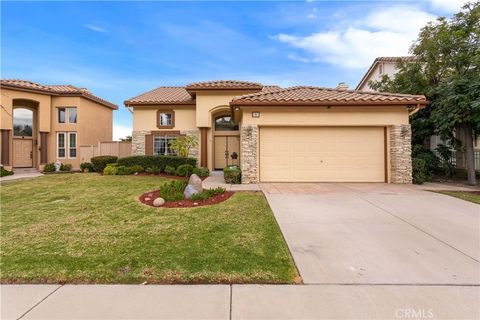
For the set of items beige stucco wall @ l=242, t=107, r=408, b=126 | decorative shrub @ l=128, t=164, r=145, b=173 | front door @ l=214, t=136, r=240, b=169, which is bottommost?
decorative shrub @ l=128, t=164, r=145, b=173

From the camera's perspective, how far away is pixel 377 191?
8578mm

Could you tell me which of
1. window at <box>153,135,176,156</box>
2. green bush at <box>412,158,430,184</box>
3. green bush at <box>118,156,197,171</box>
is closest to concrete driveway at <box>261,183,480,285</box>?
green bush at <box>412,158,430,184</box>

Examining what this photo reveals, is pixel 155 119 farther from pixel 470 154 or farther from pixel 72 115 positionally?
pixel 470 154

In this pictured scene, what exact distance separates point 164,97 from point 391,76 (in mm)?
17560

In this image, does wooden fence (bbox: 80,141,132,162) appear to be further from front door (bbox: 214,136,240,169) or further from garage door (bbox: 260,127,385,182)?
garage door (bbox: 260,127,385,182)

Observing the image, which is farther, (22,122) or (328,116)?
(22,122)

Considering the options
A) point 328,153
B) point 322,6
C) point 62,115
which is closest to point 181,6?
point 322,6

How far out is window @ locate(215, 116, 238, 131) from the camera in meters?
16.4

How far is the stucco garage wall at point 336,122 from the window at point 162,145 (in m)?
7.68

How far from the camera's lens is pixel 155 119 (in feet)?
53.9

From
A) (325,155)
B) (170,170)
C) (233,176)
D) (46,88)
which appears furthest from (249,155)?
(46,88)

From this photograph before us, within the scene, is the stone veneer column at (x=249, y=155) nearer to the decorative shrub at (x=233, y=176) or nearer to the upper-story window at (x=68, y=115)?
the decorative shrub at (x=233, y=176)

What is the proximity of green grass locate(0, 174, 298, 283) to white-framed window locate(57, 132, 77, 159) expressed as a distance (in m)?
11.9

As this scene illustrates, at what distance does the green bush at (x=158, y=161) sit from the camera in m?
14.0
